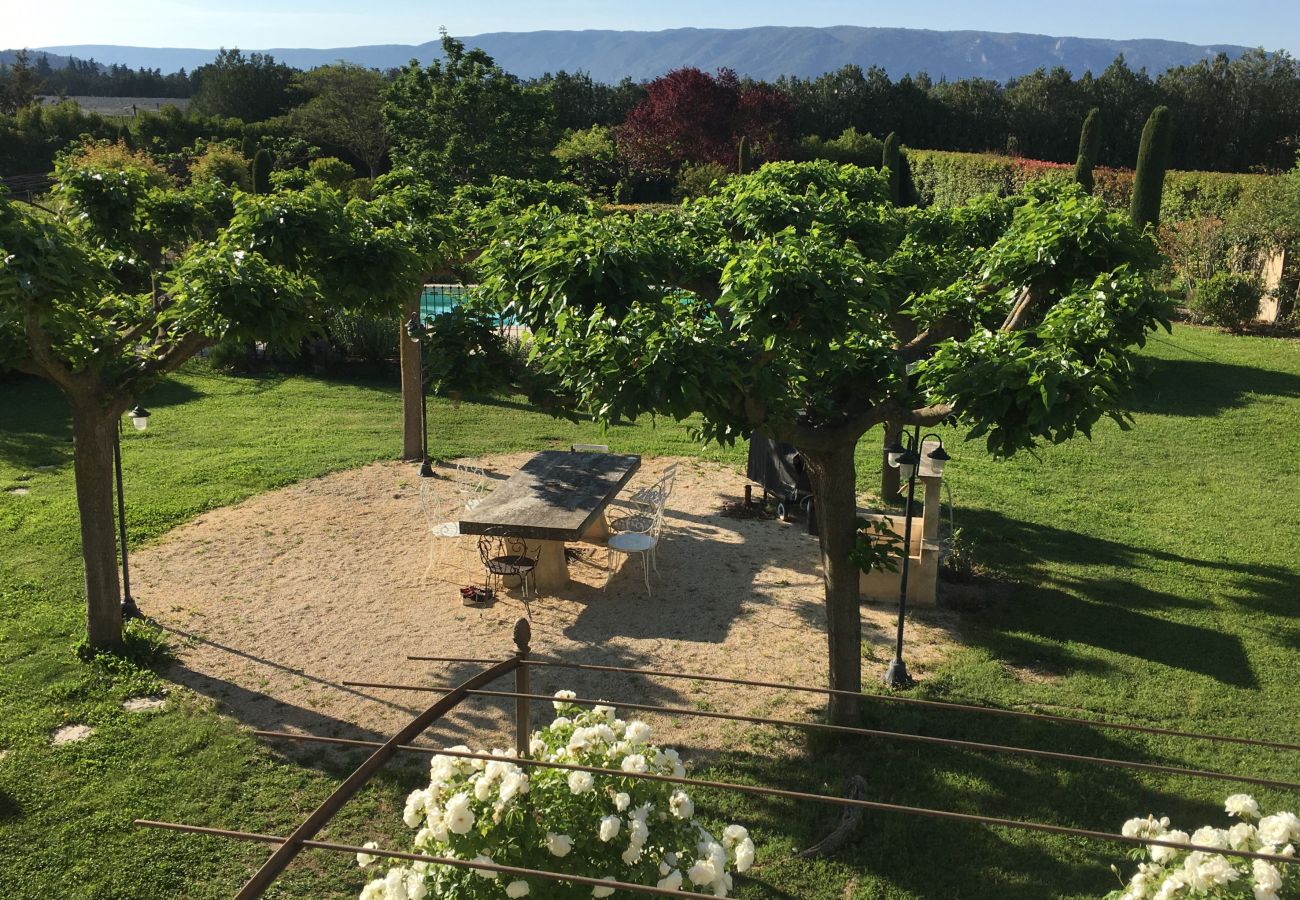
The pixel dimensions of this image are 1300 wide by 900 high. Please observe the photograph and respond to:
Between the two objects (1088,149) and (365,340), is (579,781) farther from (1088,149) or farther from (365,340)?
(1088,149)

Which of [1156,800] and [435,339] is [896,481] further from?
[435,339]

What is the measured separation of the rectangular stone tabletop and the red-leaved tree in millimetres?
28487

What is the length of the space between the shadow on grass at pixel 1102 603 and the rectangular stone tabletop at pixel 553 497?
3865 millimetres

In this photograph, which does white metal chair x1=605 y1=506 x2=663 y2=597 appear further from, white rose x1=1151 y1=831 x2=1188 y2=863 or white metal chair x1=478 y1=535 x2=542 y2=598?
white rose x1=1151 y1=831 x2=1188 y2=863

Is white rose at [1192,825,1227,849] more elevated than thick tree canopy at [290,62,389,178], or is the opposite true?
thick tree canopy at [290,62,389,178]

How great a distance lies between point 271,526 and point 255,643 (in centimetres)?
293

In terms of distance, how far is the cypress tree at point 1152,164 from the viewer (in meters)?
21.4

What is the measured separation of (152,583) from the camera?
1014 cm

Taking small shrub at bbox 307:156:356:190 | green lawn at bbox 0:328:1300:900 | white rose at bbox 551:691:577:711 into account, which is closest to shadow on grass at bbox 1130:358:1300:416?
green lawn at bbox 0:328:1300:900

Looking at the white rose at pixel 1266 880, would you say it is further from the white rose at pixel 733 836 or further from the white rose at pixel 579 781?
the white rose at pixel 579 781

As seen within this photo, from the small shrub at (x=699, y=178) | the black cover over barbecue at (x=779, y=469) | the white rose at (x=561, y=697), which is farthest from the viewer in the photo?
the small shrub at (x=699, y=178)

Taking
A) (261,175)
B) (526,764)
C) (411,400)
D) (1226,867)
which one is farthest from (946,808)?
(261,175)

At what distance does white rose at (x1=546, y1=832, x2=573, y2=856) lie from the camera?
362 cm

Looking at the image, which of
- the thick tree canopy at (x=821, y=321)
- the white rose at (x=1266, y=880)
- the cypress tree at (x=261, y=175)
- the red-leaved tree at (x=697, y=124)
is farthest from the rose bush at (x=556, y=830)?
the red-leaved tree at (x=697, y=124)
